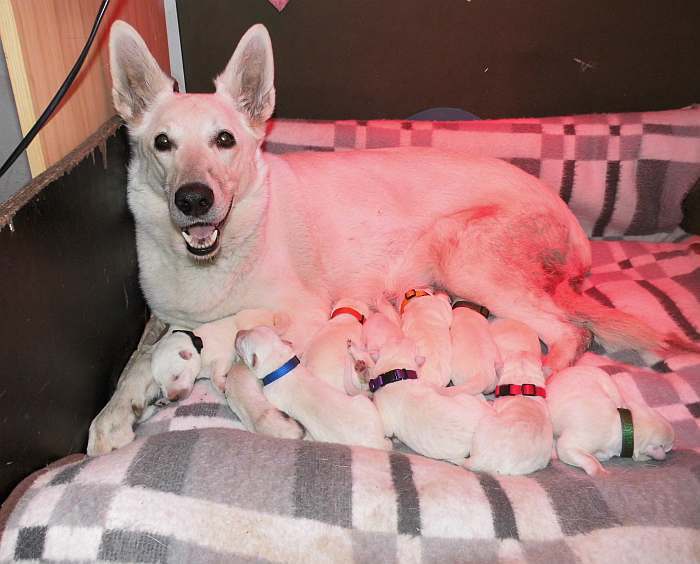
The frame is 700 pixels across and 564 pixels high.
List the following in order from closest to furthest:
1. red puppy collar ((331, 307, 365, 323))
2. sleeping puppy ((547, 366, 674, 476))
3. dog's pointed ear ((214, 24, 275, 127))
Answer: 1. sleeping puppy ((547, 366, 674, 476))
2. dog's pointed ear ((214, 24, 275, 127))
3. red puppy collar ((331, 307, 365, 323))

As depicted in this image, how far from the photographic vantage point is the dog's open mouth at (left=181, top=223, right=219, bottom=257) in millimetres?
2148

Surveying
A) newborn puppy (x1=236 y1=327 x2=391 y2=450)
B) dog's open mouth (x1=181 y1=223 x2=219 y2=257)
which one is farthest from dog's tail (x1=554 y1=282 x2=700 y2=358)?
dog's open mouth (x1=181 y1=223 x2=219 y2=257)

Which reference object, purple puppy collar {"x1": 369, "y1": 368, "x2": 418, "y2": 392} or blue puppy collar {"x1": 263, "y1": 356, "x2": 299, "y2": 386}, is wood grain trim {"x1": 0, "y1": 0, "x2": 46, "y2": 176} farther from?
purple puppy collar {"x1": 369, "y1": 368, "x2": 418, "y2": 392}

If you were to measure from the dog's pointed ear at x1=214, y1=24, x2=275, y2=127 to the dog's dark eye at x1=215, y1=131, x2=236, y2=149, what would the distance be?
22 cm

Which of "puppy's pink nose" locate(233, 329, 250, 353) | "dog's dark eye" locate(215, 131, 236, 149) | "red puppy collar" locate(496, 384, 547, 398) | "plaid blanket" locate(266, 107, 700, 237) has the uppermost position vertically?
"dog's dark eye" locate(215, 131, 236, 149)

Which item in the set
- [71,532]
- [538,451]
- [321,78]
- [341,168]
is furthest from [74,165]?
[321,78]

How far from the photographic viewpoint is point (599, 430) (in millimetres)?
1830

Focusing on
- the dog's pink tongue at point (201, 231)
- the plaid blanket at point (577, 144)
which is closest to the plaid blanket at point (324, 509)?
the dog's pink tongue at point (201, 231)

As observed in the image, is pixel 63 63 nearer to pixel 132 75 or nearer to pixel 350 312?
pixel 132 75

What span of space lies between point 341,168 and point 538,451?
1559 millimetres

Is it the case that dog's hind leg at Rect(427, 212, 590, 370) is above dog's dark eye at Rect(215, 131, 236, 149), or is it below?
below

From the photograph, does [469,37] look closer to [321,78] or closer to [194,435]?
[321,78]

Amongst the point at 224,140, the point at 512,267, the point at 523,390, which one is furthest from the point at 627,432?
the point at 224,140

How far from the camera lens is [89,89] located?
2209 mm
